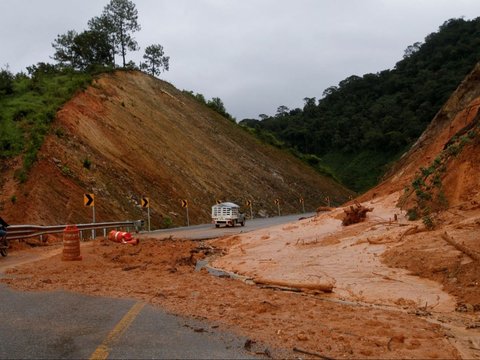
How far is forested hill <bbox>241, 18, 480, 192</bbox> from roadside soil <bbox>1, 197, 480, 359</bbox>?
54.6 metres

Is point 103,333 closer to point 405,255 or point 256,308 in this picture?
point 256,308

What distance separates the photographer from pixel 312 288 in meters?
10.4

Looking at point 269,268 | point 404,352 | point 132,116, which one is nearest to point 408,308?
point 404,352

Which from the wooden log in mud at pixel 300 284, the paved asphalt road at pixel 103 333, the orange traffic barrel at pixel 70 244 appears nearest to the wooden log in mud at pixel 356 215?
the wooden log in mud at pixel 300 284

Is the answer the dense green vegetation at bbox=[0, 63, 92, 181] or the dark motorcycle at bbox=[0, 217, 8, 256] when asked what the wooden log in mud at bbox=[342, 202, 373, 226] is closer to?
the dark motorcycle at bbox=[0, 217, 8, 256]

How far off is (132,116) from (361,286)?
118 feet

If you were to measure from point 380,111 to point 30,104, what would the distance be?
7247cm

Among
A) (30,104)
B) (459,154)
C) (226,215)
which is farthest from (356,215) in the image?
(30,104)

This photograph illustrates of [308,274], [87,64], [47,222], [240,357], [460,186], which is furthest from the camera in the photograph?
[87,64]

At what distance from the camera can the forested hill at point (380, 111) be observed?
81.8 meters

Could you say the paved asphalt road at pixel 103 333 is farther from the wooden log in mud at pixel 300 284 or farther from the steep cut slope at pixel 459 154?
the steep cut slope at pixel 459 154

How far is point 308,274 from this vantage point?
1199 centimetres

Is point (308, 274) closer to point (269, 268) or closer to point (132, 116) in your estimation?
point (269, 268)

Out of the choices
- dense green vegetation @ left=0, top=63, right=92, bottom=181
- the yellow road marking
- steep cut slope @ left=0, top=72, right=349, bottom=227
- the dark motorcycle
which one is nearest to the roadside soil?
the yellow road marking
